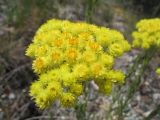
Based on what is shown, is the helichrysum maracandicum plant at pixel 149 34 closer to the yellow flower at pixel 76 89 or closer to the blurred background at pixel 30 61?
the blurred background at pixel 30 61

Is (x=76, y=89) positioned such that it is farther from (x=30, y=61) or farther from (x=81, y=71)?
(x=30, y=61)

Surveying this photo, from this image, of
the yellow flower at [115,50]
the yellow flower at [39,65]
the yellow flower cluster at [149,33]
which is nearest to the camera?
the yellow flower at [39,65]

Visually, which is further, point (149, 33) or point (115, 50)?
point (149, 33)

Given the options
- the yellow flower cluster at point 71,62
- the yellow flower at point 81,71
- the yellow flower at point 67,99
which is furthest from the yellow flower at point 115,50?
the yellow flower at point 67,99

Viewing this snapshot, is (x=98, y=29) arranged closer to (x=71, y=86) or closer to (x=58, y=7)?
(x=71, y=86)

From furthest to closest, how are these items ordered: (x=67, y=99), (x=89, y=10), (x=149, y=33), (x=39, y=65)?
(x=149, y=33) < (x=89, y=10) < (x=39, y=65) < (x=67, y=99)

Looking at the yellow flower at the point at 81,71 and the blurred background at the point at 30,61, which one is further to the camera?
the blurred background at the point at 30,61

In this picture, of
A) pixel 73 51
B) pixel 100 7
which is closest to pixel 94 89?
pixel 100 7

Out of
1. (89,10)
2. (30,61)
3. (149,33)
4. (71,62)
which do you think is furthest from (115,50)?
(30,61)
